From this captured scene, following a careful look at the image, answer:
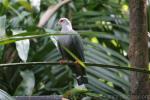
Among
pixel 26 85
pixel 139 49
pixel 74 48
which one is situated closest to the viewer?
pixel 139 49

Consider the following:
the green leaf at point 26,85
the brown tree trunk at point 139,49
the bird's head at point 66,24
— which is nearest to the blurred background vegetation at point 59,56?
the green leaf at point 26,85

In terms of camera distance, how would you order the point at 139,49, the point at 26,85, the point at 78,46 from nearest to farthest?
the point at 139,49 → the point at 26,85 → the point at 78,46

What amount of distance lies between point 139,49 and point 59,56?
4.38 ft

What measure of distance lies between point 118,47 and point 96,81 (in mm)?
673

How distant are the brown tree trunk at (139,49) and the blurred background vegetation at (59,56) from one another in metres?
0.60

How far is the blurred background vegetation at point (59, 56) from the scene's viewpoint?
102 inches

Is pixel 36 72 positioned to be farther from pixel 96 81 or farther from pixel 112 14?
pixel 112 14

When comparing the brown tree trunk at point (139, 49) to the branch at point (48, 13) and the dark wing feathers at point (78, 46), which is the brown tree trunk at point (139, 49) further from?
the branch at point (48, 13)

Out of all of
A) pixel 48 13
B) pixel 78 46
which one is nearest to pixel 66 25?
pixel 48 13

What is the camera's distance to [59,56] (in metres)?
2.97

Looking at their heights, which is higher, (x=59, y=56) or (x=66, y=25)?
(x=66, y=25)

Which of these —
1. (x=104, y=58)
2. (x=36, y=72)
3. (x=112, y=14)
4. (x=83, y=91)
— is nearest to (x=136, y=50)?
(x=83, y=91)

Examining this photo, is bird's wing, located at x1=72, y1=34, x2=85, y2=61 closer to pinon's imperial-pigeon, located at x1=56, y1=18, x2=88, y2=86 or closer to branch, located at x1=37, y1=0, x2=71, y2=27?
pinon's imperial-pigeon, located at x1=56, y1=18, x2=88, y2=86

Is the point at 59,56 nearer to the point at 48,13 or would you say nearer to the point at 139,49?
the point at 48,13
